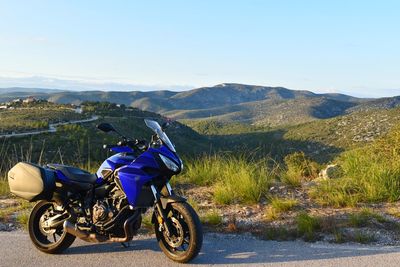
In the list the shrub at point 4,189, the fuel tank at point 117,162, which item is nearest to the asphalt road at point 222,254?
the fuel tank at point 117,162

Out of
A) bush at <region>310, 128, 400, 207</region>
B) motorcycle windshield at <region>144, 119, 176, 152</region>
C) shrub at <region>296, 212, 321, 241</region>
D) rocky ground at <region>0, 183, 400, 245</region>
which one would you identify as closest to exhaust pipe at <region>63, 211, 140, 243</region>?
motorcycle windshield at <region>144, 119, 176, 152</region>

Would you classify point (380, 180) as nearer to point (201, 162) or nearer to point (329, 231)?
point (329, 231)

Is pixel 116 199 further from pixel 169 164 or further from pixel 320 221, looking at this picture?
pixel 320 221

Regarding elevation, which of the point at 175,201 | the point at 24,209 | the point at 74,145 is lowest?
the point at 74,145

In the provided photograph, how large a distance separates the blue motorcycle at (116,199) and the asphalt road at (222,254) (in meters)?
0.20

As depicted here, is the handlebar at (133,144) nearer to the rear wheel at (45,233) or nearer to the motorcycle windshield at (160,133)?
the motorcycle windshield at (160,133)

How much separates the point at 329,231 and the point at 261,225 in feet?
2.99

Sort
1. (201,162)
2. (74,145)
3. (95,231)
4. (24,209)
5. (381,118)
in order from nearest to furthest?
(95,231)
(24,209)
(201,162)
(74,145)
(381,118)

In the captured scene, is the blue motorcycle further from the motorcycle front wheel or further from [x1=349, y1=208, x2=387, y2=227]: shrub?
[x1=349, y1=208, x2=387, y2=227]: shrub

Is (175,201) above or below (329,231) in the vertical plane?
above

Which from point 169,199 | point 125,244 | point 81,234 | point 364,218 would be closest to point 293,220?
point 364,218

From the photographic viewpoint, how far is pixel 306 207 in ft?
22.8

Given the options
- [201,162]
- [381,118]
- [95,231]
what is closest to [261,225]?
[95,231]

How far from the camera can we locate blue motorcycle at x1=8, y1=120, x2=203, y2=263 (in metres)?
4.93
